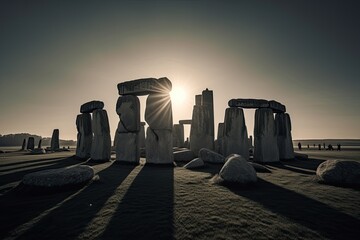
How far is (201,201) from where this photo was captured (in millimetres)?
2902

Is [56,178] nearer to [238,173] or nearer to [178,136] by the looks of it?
[238,173]

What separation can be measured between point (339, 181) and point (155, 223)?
4.16 m

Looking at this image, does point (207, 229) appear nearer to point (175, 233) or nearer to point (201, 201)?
point (175, 233)

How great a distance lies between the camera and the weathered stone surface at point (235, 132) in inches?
347

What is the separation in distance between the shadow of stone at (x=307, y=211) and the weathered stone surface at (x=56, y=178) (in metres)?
3.18

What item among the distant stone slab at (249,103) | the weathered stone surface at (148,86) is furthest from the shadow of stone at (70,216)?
the distant stone slab at (249,103)

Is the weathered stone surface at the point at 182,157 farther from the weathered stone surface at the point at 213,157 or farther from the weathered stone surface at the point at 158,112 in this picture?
the weathered stone surface at the point at 158,112

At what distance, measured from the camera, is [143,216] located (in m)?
2.33

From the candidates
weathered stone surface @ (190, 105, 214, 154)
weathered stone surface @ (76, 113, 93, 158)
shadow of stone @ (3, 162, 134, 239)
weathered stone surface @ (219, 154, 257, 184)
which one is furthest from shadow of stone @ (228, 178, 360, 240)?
weathered stone surface @ (76, 113, 93, 158)

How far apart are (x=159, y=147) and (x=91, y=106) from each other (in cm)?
457

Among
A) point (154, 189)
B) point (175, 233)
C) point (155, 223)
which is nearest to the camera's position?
point (175, 233)

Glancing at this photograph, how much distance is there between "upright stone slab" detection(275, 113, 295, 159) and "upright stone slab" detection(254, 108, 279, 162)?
4.33 ft

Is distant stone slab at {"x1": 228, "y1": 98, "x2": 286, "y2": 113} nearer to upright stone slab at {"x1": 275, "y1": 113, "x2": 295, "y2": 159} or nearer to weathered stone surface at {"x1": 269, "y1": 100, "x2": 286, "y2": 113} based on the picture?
weathered stone surface at {"x1": 269, "y1": 100, "x2": 286, "y2": 113}

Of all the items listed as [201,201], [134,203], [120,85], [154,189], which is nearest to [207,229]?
[201,201]
